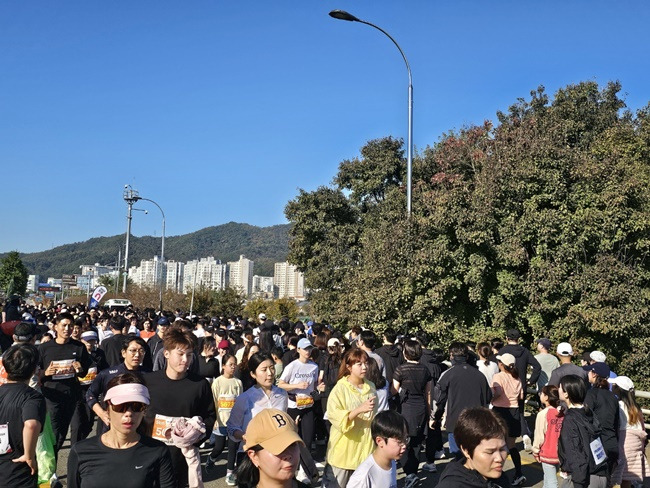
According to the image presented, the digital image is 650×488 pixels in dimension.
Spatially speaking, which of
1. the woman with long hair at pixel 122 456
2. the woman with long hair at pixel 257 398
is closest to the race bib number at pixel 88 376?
the woman with long hair at pixel 257 398


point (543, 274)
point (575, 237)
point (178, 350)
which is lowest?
point (178, 350)

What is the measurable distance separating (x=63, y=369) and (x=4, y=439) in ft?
10.6

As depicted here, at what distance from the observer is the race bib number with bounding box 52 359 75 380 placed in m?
7.30

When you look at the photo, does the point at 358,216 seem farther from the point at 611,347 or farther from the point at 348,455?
the point at 348,455

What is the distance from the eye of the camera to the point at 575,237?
13.4 meters

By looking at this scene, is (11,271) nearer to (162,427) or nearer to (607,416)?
(162,427)

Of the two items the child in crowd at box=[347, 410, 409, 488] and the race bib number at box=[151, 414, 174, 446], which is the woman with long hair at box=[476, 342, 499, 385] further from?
the race bib number at box=[151, 414, 174, 446]

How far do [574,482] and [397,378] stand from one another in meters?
2.86

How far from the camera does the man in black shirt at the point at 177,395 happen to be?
4570 millimetres

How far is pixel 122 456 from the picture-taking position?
3182mm

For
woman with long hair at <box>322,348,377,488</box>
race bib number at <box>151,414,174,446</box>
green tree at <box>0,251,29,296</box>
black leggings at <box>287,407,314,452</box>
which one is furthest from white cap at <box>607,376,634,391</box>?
green tree at <box>0,251,29,296</box>

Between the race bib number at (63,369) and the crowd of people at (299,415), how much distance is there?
0.05ft

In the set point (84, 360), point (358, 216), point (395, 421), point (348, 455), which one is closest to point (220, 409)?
point (84, 360)

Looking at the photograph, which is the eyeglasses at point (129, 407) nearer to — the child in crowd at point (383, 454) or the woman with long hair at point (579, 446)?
the child in crowd at point (383, 454)
